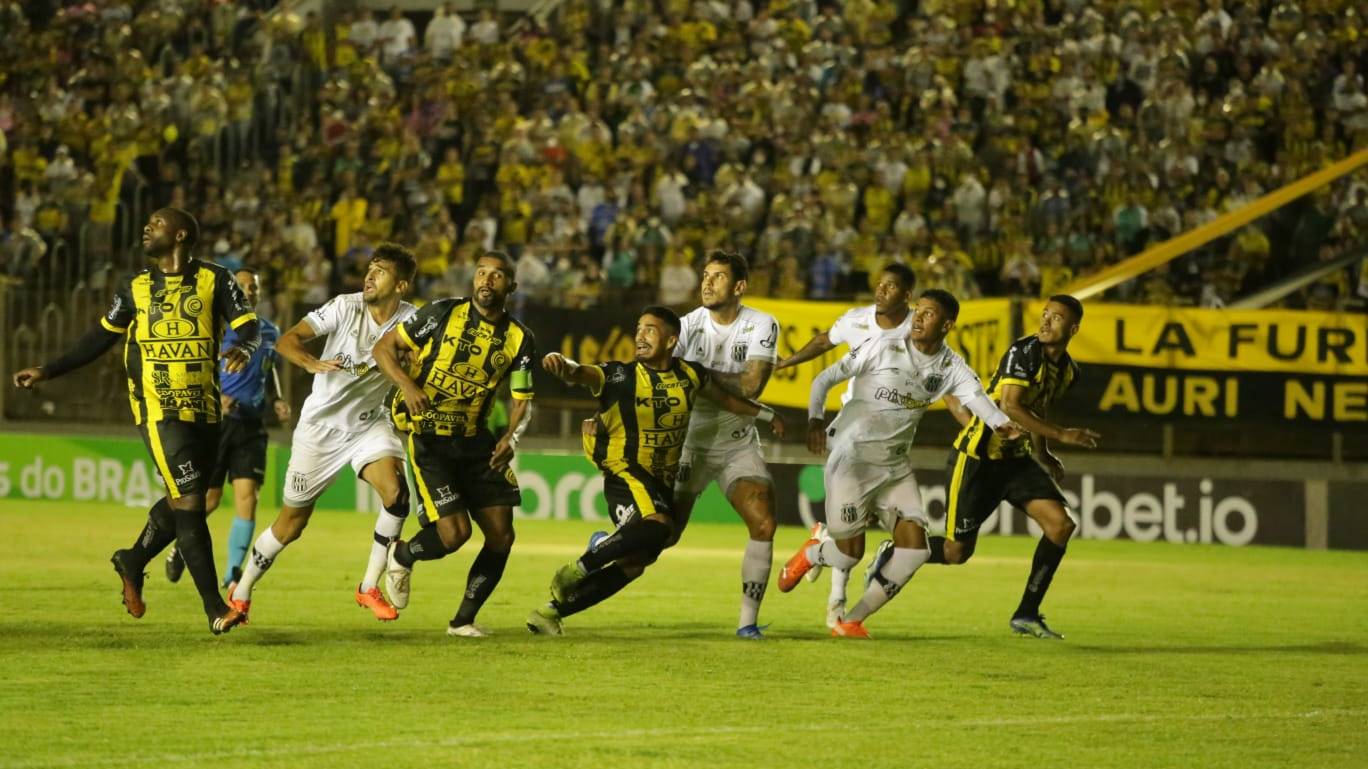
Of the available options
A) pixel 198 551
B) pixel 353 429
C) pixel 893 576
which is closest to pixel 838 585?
pixel 893 576

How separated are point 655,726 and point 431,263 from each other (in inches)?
663

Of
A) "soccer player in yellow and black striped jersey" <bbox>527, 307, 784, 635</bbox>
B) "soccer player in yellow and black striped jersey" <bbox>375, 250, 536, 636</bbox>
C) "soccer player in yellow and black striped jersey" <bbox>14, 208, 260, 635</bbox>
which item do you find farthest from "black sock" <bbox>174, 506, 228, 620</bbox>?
"soccer player in yellow and black striped jersey" <bbox>527, 307, 784, 635</bbox>

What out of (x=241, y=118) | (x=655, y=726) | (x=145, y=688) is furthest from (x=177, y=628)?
(x=241, y=118)

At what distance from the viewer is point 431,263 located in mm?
24469

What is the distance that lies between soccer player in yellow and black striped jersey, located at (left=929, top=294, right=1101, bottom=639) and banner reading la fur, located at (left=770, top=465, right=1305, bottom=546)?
7587 mm

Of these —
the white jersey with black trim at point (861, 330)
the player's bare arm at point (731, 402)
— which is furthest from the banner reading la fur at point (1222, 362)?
the player's bare arm at point (731, 402)

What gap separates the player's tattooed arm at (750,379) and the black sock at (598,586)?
→ 1.17 m

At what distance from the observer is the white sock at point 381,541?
37.5 ft

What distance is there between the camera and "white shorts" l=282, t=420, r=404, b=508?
448 inches

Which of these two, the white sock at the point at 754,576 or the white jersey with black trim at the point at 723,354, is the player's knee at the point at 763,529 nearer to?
the white sock at the point at 754,576

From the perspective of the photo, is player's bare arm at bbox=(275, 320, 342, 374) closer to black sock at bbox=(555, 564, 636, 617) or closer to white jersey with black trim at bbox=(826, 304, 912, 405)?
black sock at bbox=(555, 564, 636, 617)

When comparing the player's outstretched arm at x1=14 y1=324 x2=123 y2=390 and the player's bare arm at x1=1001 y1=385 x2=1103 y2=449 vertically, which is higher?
the player's outstretched arm at x1=14 y1=324 x2=123 y2=390

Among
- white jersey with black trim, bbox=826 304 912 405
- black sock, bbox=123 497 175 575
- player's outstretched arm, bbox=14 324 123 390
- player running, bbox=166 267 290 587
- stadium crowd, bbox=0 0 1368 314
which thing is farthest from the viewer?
stadium crowd, bbox=0 0 1368 314

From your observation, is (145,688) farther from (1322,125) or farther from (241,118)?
(241,118)
